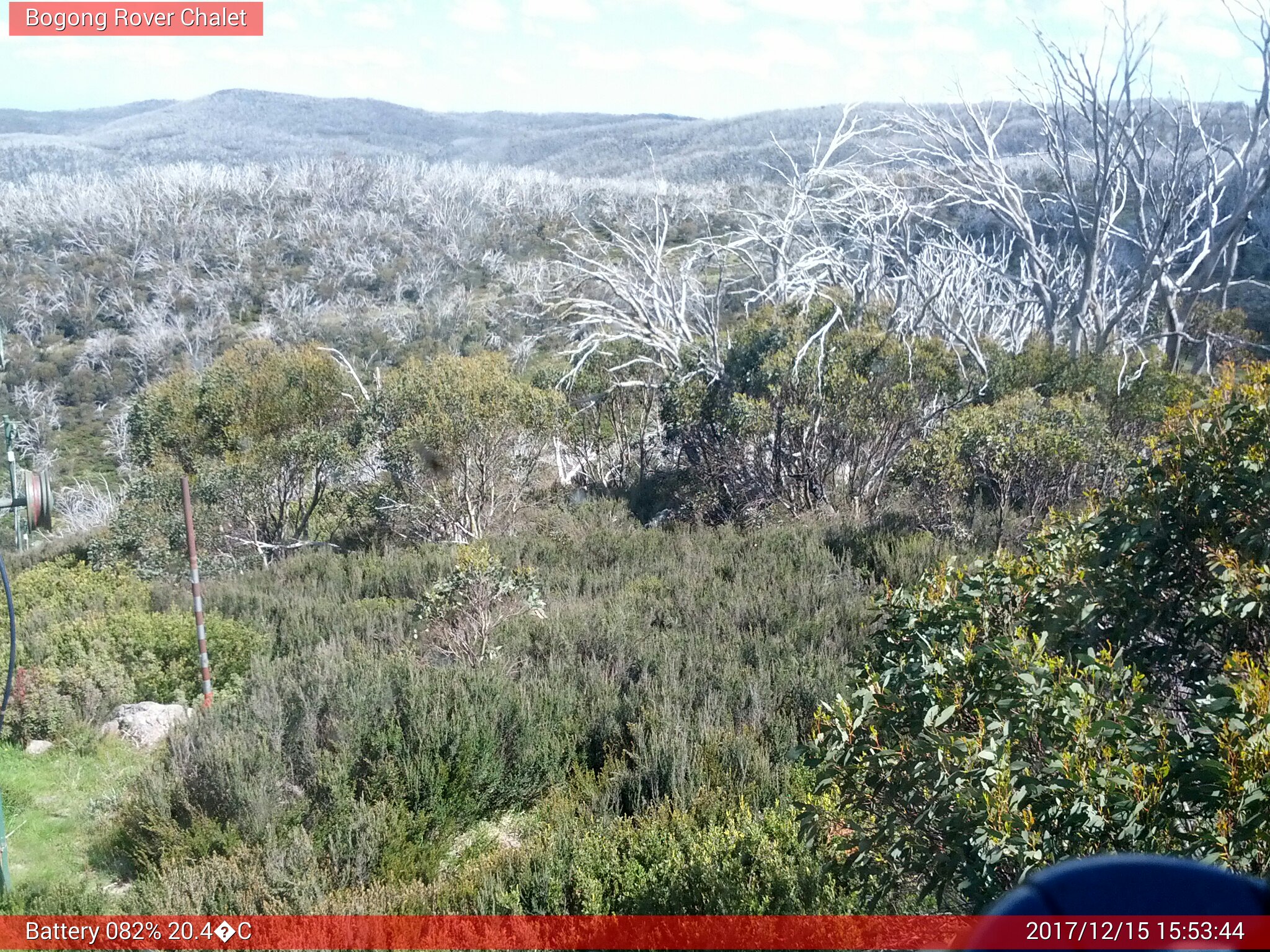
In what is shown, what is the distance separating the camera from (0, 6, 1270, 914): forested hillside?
2752mm

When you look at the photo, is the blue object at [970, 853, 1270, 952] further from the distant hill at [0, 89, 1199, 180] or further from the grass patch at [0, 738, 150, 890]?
the distant hill at [0, 89, 1199, 180]

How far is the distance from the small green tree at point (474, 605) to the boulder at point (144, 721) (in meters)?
1.81

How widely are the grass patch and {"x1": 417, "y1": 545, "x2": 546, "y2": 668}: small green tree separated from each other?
2165 mm

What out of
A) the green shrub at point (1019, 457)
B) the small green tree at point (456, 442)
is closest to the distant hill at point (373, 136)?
the small green tree at point (456, 442)

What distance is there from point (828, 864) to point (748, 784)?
1.36 m

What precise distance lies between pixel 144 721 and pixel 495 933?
4.02 metres

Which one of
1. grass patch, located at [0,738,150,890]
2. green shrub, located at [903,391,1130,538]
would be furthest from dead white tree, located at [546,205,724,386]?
grass patch, located at [0,738,150,890]

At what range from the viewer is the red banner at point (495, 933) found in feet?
10.3

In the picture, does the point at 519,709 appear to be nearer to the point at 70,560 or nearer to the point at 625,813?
the point at 625,813

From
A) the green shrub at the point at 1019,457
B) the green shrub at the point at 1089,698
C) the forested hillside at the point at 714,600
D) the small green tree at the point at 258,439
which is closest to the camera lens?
the green shrub at the point at 1089,698

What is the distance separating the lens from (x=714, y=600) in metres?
Answer: 7.90

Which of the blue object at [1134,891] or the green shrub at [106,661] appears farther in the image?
the green shrub at [106,661]

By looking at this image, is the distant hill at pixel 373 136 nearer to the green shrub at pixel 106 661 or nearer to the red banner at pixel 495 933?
the green shrub at pixel 106 661

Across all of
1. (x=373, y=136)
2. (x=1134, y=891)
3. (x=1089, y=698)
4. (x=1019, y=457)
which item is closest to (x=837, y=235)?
(x=1019, y=457)
